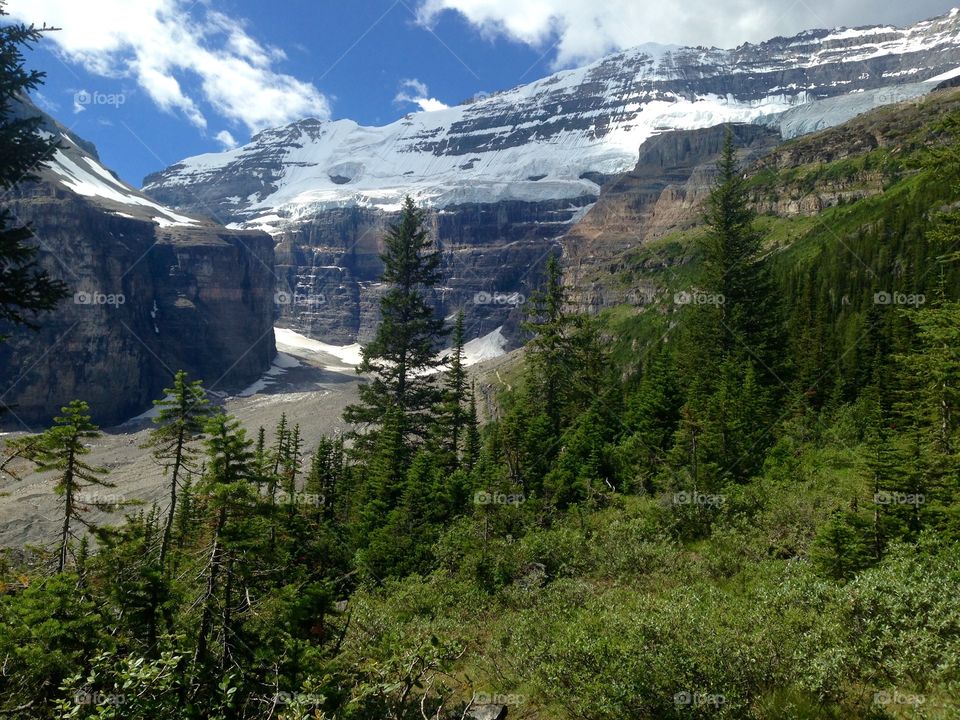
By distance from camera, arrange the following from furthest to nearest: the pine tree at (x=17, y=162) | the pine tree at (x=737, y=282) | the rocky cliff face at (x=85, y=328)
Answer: the rocky cliff face at (x=85, y=328) < the pine tree at (x=737, y=282) < the pine tree at (x=17, y=162)

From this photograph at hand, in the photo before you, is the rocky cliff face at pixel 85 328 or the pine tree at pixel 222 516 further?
the rocky cliff face at pixel 85 328

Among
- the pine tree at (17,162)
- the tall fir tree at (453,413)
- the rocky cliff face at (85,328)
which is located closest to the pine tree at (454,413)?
the tall fir tree at (453,413)

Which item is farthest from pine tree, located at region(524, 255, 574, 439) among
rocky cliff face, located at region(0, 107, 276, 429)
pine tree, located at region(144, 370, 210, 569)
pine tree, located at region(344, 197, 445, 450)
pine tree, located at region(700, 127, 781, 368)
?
Answer: rocky cliff face, located at region(0, 107, 276, 429)

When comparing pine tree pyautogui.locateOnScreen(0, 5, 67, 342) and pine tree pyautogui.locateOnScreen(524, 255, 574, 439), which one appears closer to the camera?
pine tree pyautogui.locateOnScreen(0, 5, 67, 342)

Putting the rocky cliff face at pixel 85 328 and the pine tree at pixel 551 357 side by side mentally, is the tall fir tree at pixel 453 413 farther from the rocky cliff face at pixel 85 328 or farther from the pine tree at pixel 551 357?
the rocky cliff face at pixel 85 328

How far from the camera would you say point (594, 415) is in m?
27.5

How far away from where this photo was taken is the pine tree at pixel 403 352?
28703 mm

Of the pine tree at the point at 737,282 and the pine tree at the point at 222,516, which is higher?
the pine tree at the point at 737,282

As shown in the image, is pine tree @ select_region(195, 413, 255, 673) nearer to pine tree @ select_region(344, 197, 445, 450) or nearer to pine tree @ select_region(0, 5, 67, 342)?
pine tree @ select_region(0, 5, 67, 342)

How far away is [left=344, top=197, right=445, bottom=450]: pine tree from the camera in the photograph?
28.7m

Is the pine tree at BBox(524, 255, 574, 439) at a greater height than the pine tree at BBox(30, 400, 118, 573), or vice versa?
the pine tree at BBox(524, 255, 574, 439)

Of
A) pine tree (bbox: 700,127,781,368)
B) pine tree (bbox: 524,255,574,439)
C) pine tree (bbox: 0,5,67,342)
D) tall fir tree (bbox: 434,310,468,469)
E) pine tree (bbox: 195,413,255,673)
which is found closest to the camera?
pine tree (bbox: 195,413,255,673)

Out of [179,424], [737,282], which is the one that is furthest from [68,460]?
[737,282]

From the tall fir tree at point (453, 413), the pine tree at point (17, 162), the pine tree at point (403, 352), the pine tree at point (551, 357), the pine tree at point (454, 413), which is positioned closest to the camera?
the pine tree at point (17, 162)
